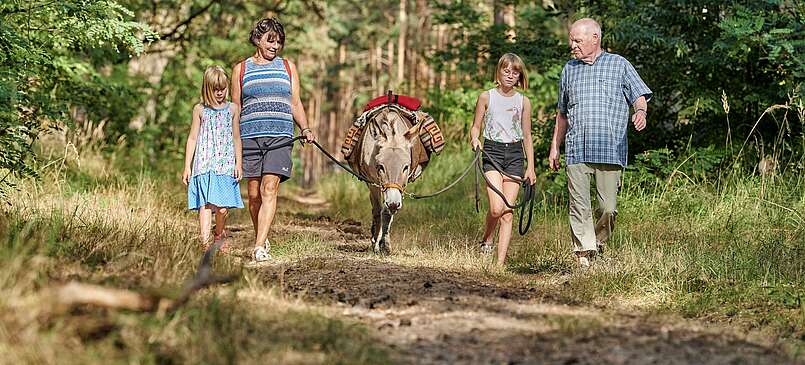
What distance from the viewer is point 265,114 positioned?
8859 mm

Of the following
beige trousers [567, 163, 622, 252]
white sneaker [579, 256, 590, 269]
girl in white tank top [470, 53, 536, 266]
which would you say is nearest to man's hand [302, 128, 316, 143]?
girl in white tank top [470, 53, 536, 266]

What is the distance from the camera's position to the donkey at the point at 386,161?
9047 millimetres

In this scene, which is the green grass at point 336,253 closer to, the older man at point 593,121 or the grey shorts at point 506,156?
the older man at point 593,121

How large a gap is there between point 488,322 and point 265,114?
4022 mm

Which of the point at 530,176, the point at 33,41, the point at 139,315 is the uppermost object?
the point at 33,41

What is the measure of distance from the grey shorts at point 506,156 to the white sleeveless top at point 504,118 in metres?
0.05

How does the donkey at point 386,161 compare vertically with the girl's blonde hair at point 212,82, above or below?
below

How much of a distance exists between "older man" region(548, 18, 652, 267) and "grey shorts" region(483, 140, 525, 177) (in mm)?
499

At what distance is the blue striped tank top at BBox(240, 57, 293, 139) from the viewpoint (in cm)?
885

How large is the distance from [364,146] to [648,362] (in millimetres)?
5423

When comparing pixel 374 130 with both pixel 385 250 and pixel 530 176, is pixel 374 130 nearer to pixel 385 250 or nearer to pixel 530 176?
pixel 385 250

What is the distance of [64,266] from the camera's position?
5707 mm

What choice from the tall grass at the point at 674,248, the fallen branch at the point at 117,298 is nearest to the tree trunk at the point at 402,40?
the tall grass at the point at 674,248

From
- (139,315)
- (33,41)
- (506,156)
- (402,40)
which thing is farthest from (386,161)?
(402,40)
